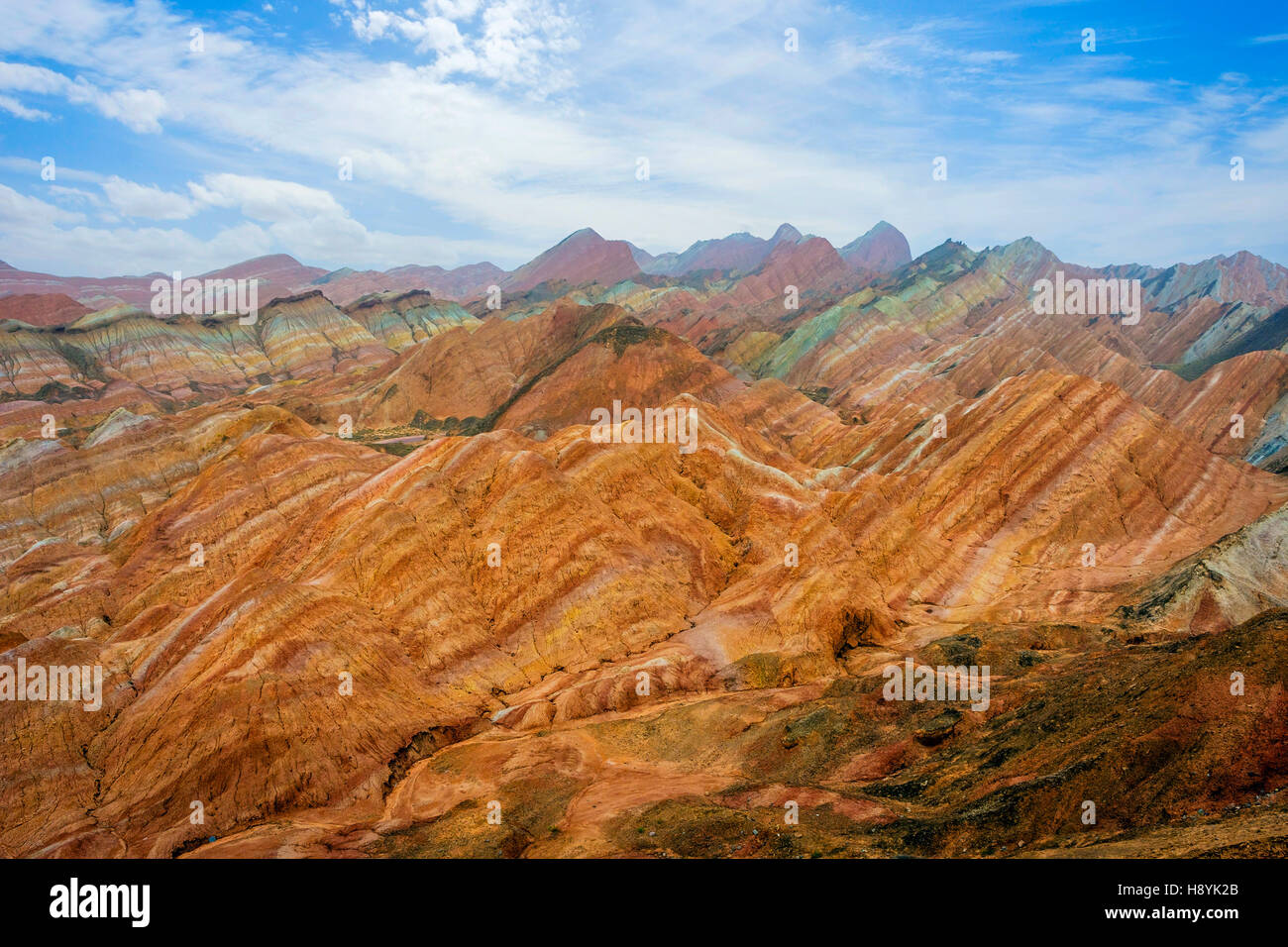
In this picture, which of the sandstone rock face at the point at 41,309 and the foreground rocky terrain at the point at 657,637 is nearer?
the foreground rocky terrain at the point at 657,637

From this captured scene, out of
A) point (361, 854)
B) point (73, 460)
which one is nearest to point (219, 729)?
point (361, 854)

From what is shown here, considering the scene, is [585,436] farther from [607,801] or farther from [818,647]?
[607,801]

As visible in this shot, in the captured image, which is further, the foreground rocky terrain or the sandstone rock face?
the sandstone rock face

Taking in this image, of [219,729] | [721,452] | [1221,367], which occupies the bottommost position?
[219,729]

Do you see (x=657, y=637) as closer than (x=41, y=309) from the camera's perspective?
Yes

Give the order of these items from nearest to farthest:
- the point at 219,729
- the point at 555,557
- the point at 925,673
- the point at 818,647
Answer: the point at 219,729, the point at 925,673, the point at 818,647, the point at 555,557

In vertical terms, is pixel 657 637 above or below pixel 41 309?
below

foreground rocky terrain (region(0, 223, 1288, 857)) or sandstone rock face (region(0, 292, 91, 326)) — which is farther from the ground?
sandstone rock face (region(0, 292, 91, 326))

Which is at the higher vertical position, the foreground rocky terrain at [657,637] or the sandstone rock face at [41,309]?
the sandstone rock face at [41,309]
